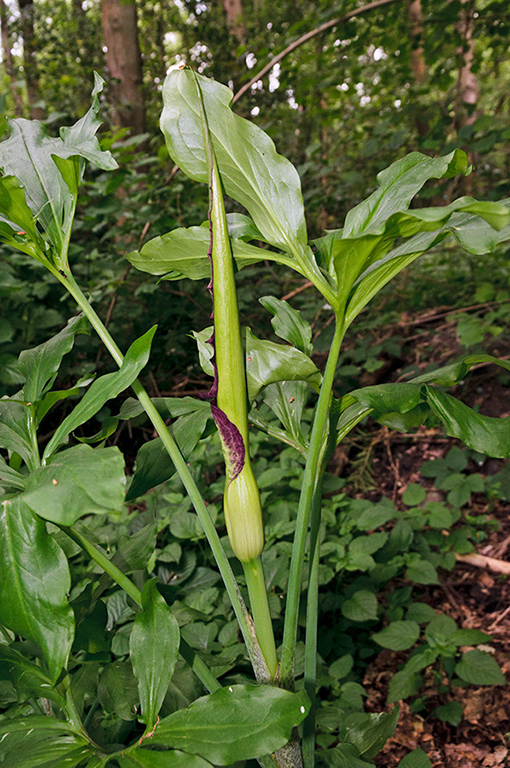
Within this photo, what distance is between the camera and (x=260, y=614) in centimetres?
52

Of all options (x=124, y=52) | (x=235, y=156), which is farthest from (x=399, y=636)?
(x=124, y=52)

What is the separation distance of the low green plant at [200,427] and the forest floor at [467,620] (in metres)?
0.75

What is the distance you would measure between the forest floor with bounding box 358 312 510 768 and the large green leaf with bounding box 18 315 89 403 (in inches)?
45.9

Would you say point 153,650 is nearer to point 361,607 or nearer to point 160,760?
point 160,760

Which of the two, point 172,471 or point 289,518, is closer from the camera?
point 172,471

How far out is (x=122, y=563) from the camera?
630 millimetres

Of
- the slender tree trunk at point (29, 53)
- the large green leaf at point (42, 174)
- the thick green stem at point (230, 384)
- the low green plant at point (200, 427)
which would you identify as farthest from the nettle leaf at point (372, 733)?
the slender tree trunk at point (29, 53)

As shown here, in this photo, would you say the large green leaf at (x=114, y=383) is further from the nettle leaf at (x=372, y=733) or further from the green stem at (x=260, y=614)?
the nettle leaf at (x=372, y=733)

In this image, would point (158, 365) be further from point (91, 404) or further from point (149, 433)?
point (91, 404)

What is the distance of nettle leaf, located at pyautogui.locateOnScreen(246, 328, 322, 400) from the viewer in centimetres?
54

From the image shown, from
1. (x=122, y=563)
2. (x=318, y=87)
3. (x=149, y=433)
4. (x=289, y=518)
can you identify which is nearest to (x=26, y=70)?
(x=318, y=87)

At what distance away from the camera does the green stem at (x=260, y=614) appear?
52 cm

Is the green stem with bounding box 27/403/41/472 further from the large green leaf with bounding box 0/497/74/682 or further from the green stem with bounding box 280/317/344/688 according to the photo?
the green stem with bounding box 280/317/344/688

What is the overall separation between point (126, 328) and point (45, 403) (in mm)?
2168
